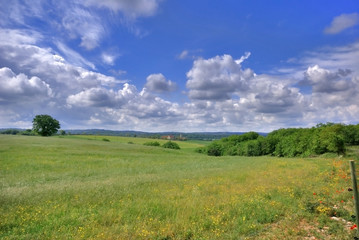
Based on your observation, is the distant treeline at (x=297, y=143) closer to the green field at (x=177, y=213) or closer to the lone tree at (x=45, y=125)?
the green field at (x=177, y=213)

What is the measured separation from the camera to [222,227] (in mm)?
8359

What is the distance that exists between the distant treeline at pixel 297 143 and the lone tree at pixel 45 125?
237ft

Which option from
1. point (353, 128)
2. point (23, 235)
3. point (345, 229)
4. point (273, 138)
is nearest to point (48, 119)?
point (273, 138)

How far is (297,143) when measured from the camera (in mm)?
71062

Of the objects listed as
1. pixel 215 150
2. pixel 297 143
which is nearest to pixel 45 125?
pixel 215 150

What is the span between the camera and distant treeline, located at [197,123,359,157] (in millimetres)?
55409

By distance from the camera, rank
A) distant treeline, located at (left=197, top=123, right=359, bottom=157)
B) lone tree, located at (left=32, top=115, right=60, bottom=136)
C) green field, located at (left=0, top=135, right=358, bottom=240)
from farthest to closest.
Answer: lone tree, located at (left=32, top=115, right=60, bottom=136)
distant treeline, located at (left=197, top=123, right=359, bottom=157)
green field, located at (left=0, top=135, right=358, bottom=240)

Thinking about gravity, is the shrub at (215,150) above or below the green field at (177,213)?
below

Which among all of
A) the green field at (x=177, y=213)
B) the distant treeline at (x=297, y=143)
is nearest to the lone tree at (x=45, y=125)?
the distant treeline at (x=297, y=143)

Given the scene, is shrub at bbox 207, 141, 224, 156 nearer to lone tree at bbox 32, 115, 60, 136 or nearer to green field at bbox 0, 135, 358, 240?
lone tree at bbox 32, 115, 60, 136

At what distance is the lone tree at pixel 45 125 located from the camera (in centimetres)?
9812

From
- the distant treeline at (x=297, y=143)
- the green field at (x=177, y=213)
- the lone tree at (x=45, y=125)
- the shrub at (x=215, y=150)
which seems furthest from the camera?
the shrub at (x=215, y=150)

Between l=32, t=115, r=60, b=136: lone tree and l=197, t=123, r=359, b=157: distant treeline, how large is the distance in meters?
72.2

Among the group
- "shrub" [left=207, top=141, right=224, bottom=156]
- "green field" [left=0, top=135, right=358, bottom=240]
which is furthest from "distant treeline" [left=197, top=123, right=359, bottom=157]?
"green field" [left=0, top=135, right=358, bottom=240]
